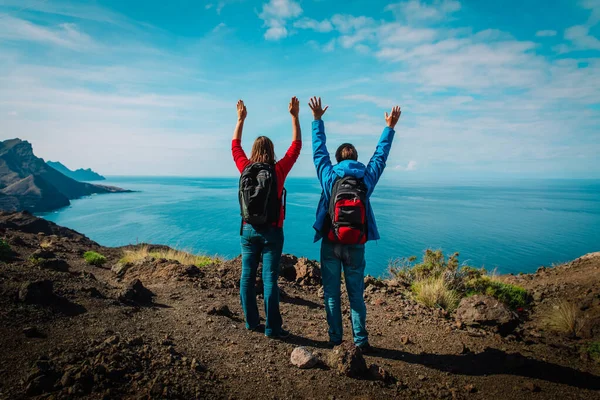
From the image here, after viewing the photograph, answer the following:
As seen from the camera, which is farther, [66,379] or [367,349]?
[367,349]

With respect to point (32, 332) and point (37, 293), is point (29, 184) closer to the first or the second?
point (37, 293)

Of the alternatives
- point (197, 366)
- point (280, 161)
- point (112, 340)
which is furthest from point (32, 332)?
point (280, 161)

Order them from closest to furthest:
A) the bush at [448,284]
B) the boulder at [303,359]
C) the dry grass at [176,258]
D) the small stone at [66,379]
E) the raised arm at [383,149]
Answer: the small stone at [66,379], the boulder at [303,359], the raised arm at [383,149], the bush at [448,284], the dry grass at [176,258]

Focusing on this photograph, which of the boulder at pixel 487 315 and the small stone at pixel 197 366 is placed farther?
the boulder at pixel 487 315

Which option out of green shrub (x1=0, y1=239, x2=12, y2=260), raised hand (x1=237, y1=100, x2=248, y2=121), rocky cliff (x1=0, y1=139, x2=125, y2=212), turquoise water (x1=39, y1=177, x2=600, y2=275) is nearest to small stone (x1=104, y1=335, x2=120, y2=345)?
raised hand (x1=237, y1=100, x2=248, y2=121)

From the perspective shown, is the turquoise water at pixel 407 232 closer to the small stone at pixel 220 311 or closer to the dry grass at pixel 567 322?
the small stone at pixel 220 311

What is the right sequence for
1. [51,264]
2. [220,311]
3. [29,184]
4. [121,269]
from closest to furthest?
[220,311]
[51,264]
[121,269]
[29,184]

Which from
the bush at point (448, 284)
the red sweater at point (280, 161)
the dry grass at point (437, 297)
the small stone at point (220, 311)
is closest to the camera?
the red sweater at point (280, 161)

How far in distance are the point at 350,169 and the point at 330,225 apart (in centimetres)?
63

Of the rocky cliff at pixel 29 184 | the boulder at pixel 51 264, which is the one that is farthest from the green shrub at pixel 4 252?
the rocky cliff at pixel 29 184

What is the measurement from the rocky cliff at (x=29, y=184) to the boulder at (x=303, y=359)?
241 ft

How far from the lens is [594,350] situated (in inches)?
152

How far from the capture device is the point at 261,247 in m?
3.51

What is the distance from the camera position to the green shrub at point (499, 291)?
242 inches
